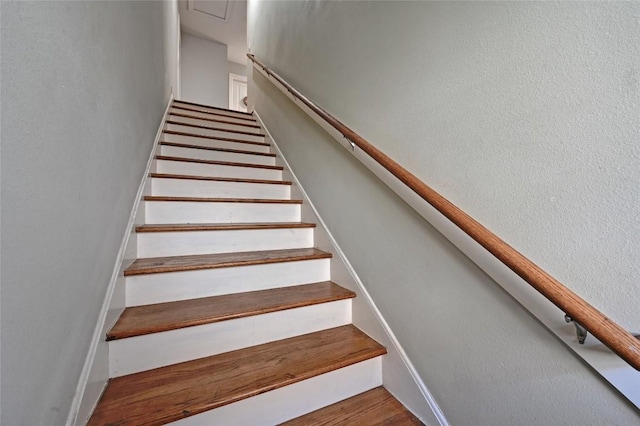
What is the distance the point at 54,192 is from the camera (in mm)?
585

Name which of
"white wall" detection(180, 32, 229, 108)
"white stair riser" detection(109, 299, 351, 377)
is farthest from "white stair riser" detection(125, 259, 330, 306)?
"white wall" detection(180, 32, 229, 108)

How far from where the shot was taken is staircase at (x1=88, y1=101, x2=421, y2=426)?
0.89 metres

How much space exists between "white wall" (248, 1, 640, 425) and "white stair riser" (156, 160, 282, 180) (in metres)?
1.03

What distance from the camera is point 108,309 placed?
0.94m

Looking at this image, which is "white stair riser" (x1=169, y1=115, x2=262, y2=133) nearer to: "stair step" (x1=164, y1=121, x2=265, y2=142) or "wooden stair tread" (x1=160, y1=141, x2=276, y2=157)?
"stair step" (x1=164, y1=121, x2=265, y2=142)

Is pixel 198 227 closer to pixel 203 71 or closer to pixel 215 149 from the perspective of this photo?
pixel 215 149

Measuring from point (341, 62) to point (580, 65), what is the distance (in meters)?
1.11

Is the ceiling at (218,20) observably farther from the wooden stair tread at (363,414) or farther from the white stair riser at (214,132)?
the wooden stair tread at (363,414)

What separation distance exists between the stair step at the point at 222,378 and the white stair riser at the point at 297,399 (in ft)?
0.10

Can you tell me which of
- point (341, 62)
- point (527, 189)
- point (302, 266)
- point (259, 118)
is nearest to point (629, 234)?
point (527, 189)

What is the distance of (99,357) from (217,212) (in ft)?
3.04

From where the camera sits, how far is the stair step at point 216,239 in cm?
136

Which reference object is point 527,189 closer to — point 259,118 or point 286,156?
point 286,156

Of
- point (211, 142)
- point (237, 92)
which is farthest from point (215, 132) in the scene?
point (237, 92)
